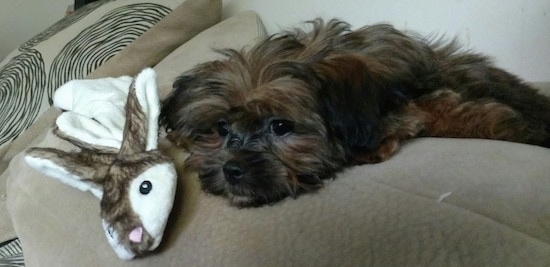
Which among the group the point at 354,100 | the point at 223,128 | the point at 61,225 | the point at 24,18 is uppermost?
the point at 354,100

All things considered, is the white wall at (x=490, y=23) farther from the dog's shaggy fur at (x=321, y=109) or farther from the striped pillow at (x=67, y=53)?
the striped pillow at (x=67, y=53)

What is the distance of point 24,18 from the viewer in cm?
335

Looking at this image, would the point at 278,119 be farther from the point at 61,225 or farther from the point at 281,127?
the point at 61,225

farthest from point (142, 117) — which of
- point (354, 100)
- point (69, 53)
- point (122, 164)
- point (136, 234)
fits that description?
point (69, 53)

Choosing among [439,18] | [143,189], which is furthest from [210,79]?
[439,18]

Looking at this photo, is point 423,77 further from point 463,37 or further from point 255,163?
point 463,37

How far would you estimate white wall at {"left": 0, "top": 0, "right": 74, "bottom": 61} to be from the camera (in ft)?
10.7

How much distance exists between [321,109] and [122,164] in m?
0.30

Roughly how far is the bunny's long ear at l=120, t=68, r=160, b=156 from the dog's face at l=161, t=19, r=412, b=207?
96 mm

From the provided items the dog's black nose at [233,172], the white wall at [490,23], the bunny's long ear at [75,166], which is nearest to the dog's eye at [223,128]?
the dog's black nose at [233,172]

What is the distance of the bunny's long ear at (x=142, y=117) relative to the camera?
33.4 inches

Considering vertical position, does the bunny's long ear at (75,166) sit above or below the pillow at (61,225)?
above

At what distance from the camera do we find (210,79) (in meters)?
1.00

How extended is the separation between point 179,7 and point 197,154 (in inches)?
36.3
